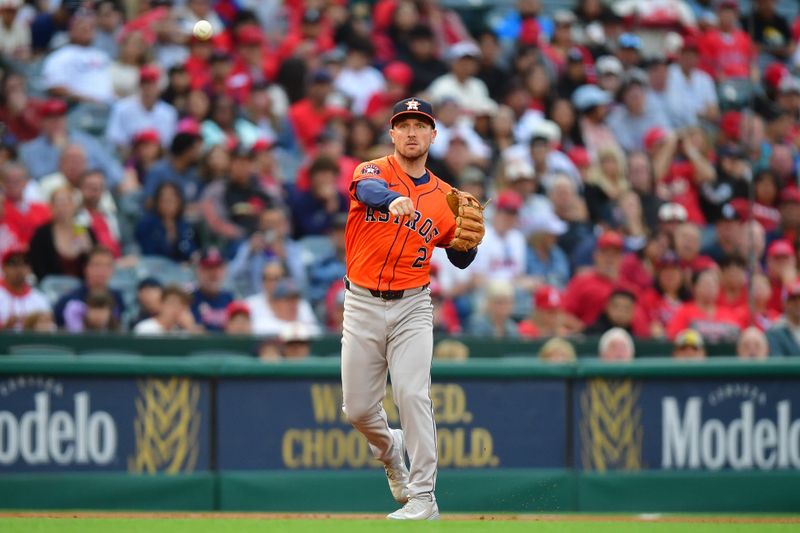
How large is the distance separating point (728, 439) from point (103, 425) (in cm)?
428

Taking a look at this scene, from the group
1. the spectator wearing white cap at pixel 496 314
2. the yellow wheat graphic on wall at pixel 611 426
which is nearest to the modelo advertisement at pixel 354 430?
the yellow wheat graphic on wall at pixel 611 426

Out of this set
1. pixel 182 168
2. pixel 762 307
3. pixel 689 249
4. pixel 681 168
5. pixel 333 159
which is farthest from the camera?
pixel 681 168

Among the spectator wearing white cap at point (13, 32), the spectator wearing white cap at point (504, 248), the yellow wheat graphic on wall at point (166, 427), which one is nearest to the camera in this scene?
the yellow wheat graphic on wall at point (166, 427)

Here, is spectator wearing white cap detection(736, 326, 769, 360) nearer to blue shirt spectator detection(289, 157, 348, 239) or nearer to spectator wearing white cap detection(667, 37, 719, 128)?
blue shirt spectator detection(289, 157, 348, 239)

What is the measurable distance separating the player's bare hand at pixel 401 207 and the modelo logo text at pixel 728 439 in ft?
12.5

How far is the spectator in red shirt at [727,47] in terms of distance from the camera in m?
15.0

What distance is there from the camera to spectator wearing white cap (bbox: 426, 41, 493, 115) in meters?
13.7

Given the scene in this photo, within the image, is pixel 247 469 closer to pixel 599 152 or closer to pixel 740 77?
pixel 599 152

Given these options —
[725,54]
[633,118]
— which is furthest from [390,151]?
[725,54]

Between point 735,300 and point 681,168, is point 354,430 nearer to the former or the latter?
point 735,300

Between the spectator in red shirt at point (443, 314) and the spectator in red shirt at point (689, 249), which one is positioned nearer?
the spectator in red shirt at point (443, 314)

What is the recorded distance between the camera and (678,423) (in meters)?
9.21

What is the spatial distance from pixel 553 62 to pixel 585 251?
10.1ft

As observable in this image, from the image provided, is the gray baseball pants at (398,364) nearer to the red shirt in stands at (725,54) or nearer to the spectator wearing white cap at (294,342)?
the spectator wearing white cap at (294,342)
